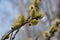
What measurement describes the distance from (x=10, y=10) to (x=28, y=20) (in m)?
1.05

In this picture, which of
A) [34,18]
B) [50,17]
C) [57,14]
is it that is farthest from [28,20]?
[57,14]

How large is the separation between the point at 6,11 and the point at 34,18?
1038 mm

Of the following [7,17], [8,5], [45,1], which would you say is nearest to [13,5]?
[8,5]

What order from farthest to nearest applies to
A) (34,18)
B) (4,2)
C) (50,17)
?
1. (4,2)
2. (50,17)
3. (34,18)

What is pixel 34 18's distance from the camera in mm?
320

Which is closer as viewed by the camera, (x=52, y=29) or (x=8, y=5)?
(x=52, y=29)

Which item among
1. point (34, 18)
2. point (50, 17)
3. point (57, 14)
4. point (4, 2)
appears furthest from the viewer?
point (4, 2)

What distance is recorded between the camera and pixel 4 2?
137 centimetres

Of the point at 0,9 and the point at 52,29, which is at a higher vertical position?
the point at 52,29

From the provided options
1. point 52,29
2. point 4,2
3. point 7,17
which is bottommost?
point 7,17

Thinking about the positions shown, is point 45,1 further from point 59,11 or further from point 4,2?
point 4,2

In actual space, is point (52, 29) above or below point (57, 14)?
above

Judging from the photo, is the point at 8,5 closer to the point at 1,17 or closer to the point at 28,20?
the point at 1,17

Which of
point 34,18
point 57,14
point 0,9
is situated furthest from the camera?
point 0,9
